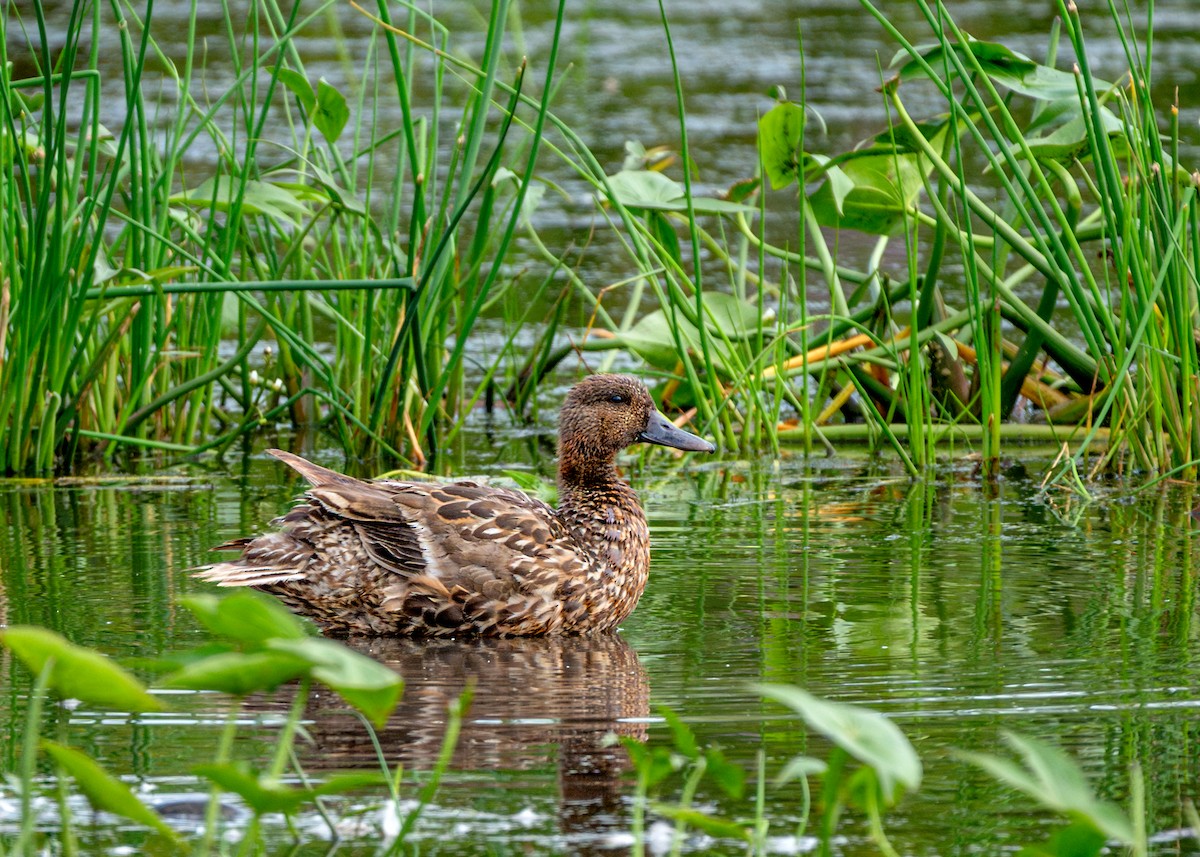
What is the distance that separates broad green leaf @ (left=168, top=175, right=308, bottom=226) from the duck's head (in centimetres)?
151

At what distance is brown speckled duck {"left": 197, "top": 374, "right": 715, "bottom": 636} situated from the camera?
499cm

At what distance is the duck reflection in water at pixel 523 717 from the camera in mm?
3514

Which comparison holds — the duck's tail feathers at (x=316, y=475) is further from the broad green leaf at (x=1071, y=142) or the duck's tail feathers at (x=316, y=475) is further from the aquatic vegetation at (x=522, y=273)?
the broad green leaf at (x=1071, y=142)

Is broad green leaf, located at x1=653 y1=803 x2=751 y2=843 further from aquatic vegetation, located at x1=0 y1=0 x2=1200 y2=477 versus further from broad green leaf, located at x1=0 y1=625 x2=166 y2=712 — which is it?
aquatic vegetation, located at x1=0 y1=0 x2=1200 y2=477

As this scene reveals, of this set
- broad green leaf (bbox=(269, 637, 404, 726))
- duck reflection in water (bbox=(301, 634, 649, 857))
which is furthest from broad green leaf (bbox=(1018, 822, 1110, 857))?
broad green leaf (bbox=(269, 637, 404, 726))

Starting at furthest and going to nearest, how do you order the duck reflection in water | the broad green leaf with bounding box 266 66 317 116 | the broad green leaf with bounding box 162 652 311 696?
1. the broad green leaf with bounding box 266 66 317 116
2. the duck reflection in water
3. the broad green leaf with bounding box 162 652 311 696

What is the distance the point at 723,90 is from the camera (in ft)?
51.5

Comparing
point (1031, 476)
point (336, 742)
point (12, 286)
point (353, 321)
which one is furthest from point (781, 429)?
point (336, 742)

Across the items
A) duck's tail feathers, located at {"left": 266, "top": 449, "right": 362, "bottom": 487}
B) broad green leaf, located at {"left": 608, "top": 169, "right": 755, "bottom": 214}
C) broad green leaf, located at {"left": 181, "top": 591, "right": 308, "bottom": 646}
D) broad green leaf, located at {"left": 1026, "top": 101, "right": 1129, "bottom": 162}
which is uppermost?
broad green leaf, located at {"left": 1026, "top": 101, "right": 1129, "bottom": 162}

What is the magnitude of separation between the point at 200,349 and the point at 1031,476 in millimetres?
3095

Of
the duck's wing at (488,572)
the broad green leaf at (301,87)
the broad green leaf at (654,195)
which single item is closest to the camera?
the duck's wing at (488,572)

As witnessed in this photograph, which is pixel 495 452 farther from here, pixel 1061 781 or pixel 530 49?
pixel 530 49

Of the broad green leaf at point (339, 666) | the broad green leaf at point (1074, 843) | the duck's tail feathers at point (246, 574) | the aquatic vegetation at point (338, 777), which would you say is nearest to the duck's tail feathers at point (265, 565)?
the duck's tail feathers at point (246, 574)

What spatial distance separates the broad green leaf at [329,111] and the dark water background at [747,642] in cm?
126
